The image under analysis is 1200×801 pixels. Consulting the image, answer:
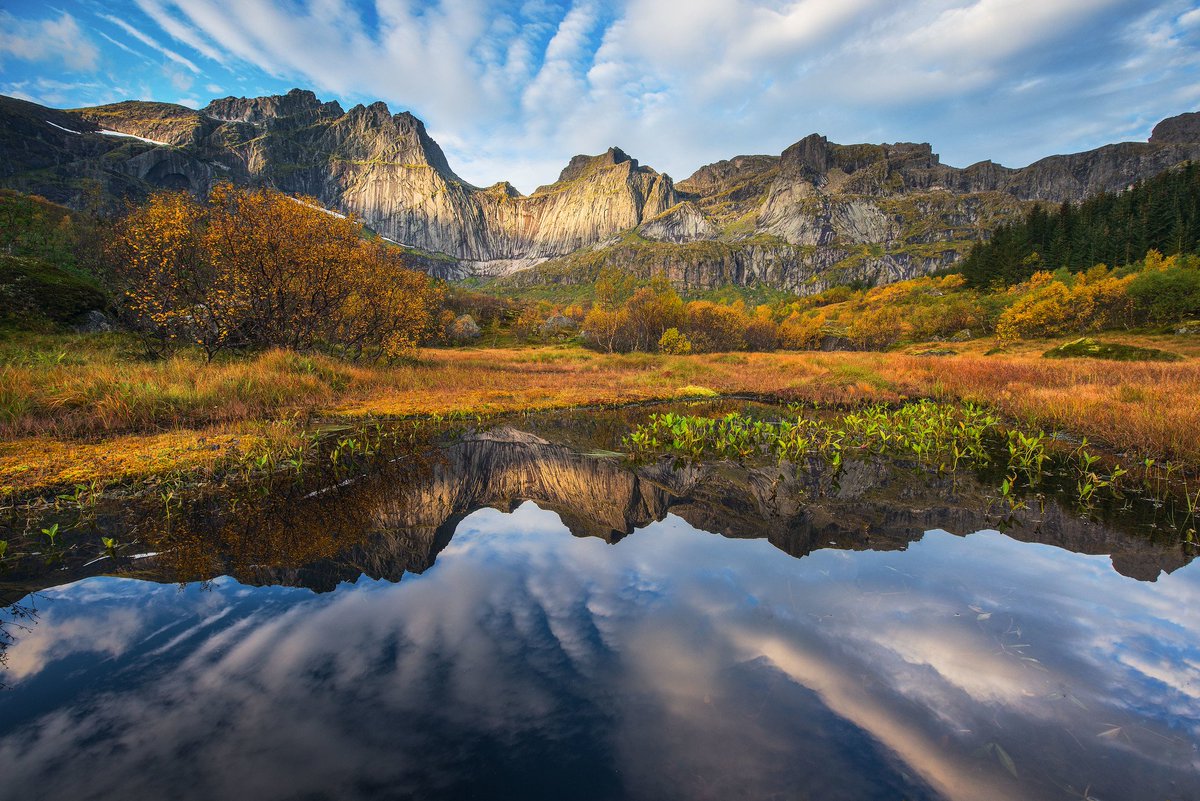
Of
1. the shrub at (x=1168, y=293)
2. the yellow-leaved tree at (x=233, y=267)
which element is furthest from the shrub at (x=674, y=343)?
the shrub at (x=1168, y=293)

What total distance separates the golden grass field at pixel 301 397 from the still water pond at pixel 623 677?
18.9 feet

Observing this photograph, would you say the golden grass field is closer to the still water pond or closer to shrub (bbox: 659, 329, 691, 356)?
the still water pond

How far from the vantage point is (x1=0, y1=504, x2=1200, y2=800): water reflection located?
2.85 m

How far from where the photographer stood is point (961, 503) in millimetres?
8195

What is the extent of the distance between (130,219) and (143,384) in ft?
45.7

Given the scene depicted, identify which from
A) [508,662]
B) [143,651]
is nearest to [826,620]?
[508,662]

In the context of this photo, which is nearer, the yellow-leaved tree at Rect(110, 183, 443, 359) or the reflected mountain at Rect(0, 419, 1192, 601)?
the reflected mountain at Rect(0, 419, 1192, 601)

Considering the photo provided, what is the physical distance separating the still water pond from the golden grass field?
5.75 metres

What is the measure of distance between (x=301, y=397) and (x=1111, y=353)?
49.2 meters

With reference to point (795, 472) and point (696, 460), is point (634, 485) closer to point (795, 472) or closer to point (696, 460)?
point (696, 460)

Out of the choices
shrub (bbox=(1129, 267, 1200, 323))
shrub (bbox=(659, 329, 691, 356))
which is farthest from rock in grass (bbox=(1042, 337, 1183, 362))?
shrub (bbox=(659, 329, 691, 356))

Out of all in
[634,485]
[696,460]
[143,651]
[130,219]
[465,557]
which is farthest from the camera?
[130,219]

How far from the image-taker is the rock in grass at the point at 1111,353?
2919 centimetres

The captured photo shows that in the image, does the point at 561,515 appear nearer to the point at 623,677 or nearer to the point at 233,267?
the point at 623,677
